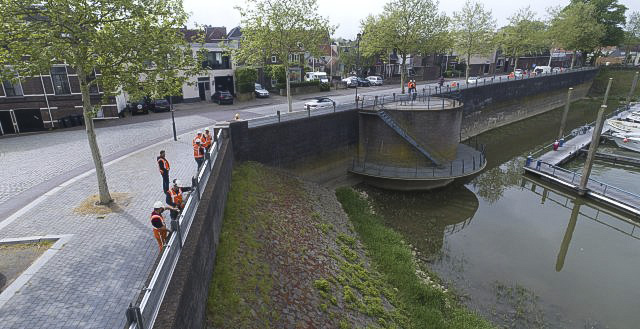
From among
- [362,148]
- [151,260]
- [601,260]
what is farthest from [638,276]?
[151,260]

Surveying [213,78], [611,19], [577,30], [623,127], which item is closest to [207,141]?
[213,78]

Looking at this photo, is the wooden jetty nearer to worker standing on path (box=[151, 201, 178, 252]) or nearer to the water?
the water

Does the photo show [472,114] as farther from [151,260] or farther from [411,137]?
[151,260]

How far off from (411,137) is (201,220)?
1761cm

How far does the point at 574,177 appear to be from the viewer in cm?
2331

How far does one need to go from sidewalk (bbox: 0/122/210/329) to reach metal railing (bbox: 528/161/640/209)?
76.8 ft

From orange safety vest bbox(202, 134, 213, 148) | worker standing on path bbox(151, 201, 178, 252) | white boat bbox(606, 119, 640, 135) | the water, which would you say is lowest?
the water

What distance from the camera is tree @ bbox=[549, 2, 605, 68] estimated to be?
2324 inches

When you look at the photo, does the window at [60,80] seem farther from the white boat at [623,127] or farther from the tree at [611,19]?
the tree at [611,19]

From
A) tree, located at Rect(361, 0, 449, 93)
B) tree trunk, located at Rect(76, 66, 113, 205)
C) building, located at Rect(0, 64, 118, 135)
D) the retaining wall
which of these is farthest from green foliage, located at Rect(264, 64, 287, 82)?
the retaining wall

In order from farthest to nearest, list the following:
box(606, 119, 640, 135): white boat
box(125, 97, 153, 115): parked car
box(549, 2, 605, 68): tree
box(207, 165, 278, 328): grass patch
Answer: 1. box(549, 2, 605, 68): tree
2. box(606, 119, 640, 135): white boat
3. box(125, 97, 153, 115): parked car
4. box(207, 165, 278, 328): grass patch

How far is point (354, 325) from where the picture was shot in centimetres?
991

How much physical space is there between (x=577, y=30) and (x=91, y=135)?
7173 cm

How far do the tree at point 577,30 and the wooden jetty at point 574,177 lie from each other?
3639 cm
